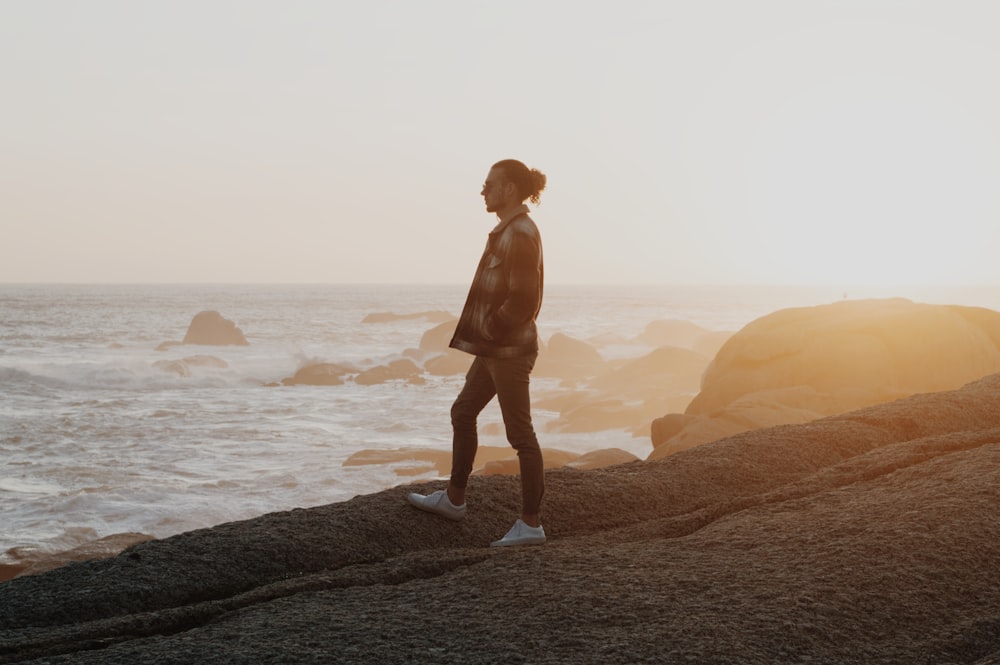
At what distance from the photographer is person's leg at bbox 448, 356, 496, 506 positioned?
16.6 feet

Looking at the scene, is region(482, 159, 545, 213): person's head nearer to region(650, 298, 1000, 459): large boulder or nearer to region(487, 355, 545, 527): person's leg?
region(487, 355, 545, 527): person's leg

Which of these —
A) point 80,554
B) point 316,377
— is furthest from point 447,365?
point 80,554

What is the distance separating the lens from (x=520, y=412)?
485cm

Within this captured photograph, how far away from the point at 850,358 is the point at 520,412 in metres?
10.9

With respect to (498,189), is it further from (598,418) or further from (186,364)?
(186,364)

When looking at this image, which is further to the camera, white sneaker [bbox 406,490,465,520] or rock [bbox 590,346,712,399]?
rock [bbox 590,346,712,399]

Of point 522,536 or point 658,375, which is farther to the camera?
point 658,375

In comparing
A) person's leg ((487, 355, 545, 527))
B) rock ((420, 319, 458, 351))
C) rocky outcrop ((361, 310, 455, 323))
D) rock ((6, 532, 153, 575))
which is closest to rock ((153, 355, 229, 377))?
rock ((420, 319, 458, 351))

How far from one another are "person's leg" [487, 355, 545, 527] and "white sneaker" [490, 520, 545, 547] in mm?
175

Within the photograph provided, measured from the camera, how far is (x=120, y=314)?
84812mm

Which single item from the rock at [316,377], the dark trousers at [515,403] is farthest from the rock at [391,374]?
the dark trousers at [515,403]

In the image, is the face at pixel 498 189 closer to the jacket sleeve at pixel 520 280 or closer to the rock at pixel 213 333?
the jacket sleeve at pixel 520 280

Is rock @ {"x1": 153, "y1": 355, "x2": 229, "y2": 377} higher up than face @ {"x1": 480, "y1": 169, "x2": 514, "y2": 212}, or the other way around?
face @ {"x1": 480, "y1": 169, "x2": 514, "y2": 212}

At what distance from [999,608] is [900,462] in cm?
245
